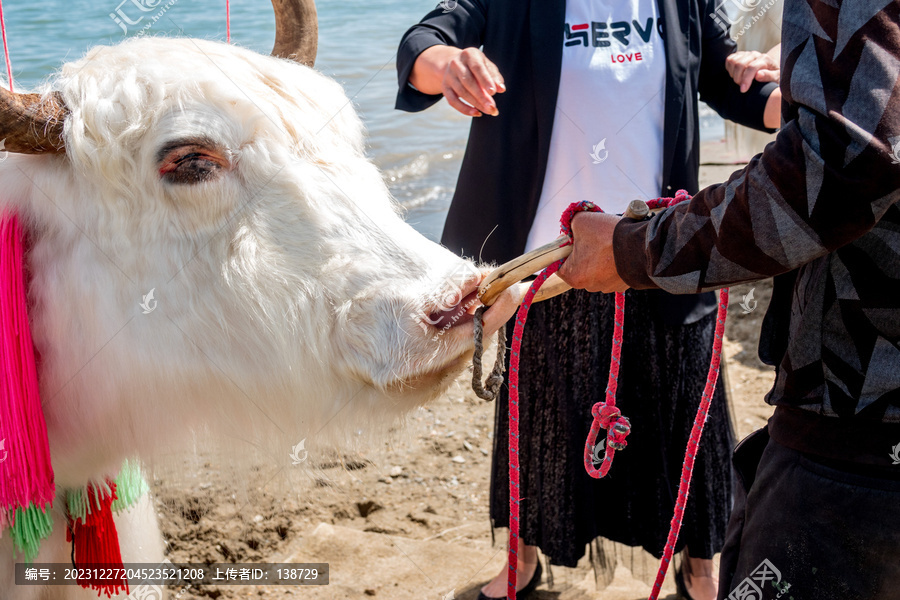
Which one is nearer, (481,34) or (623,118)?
(623,118)

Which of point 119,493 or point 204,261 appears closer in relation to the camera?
point 204,261

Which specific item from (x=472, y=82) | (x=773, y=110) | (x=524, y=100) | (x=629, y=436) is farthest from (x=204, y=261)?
(x=773, y=110)

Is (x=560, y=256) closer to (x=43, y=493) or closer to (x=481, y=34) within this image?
(x=43, y=493)

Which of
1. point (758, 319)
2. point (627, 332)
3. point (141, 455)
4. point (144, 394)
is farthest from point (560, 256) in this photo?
point (758, 319)

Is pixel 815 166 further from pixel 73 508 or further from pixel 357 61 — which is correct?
pixel 357 61

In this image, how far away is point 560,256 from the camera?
1.33 m

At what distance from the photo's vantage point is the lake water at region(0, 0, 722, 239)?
748 centimetres

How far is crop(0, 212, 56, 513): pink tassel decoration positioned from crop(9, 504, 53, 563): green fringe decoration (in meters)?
0.10

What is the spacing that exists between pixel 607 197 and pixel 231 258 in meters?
1.30

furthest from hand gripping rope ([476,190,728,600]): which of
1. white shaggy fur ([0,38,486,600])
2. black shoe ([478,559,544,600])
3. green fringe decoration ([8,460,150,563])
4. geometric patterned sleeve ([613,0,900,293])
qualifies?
black shoe ([478,559,544,600])

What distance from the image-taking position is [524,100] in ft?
7.54

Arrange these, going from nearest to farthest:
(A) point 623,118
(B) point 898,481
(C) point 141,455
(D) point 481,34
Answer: (B) point 898,481 → (C) point 141,455 → (A) point 623,118 → (D) point 481,34

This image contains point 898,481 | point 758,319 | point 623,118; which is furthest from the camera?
point 758,319

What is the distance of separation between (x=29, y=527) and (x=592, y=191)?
5.66 feet
